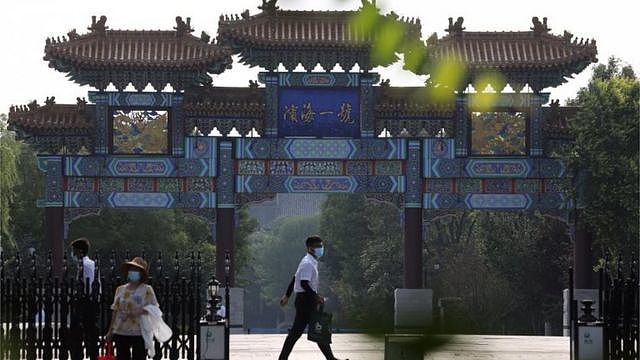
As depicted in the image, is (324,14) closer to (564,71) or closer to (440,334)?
(564,71)

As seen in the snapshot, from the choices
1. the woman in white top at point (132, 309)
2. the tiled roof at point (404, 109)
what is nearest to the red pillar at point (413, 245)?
the tiled roof at point (404, 109)

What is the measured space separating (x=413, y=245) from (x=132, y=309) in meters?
20.7

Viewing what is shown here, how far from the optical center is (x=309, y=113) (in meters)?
32.1

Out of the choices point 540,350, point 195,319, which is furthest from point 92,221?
point 195,319

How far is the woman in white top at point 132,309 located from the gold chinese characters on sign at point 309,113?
20.2m

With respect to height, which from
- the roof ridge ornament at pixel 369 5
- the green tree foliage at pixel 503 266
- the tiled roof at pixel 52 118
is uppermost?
the tiled roof at pixel 52 118

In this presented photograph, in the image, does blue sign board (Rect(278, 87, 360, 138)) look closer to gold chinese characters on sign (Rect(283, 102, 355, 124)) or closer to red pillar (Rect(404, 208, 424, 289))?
gold chinese characters on sign (Rect(283, 102, 355, 124))

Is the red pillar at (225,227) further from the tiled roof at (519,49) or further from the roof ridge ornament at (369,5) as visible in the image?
the roof ridge ornament at (369,5)

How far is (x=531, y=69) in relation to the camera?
32281mm

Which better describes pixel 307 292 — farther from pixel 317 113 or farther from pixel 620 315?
pixel 317 113

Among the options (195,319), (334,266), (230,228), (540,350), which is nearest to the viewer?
(195,319)

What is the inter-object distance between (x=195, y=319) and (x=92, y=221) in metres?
28.8

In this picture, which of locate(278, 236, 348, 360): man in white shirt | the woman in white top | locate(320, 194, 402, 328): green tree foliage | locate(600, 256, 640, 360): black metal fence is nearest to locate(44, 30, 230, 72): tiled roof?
locate(320, 194, 402, 328): green tree foliage

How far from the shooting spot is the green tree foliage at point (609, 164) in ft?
103
